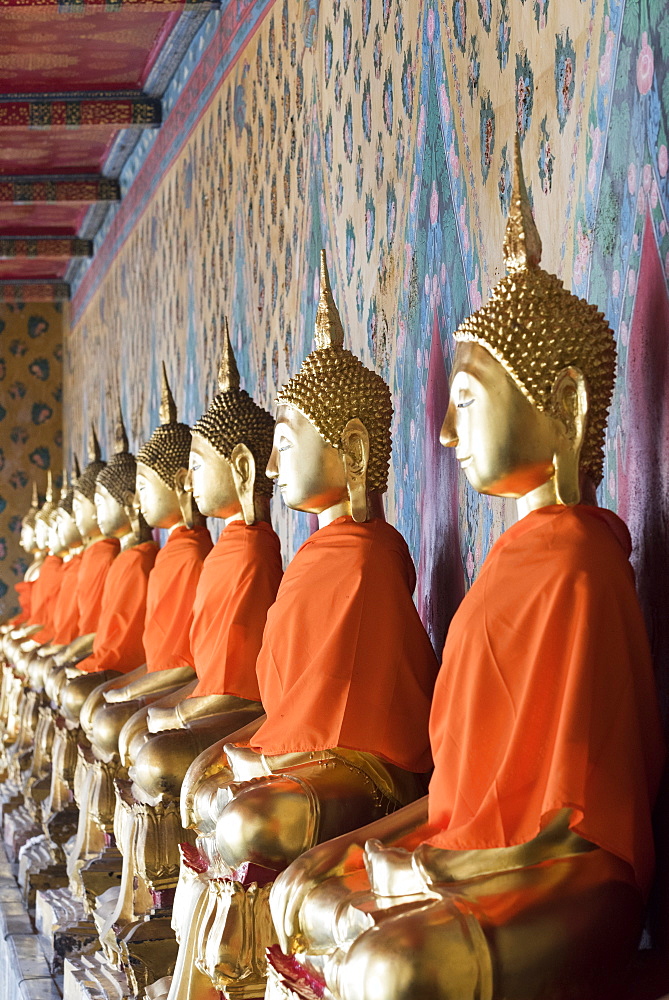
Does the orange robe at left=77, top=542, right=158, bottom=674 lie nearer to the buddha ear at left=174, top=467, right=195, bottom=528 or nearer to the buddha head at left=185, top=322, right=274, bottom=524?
the buddha ear at left=174, top=467, right=195, bottom=528

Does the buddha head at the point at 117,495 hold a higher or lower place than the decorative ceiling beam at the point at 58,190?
lower

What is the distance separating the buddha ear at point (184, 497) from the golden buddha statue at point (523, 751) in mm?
2386

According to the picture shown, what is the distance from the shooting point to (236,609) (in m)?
3.73

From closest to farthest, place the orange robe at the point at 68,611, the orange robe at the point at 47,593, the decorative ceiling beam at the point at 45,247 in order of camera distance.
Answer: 1. the orange robe at the point at 68,611
2. the orange robe at the point at 47,593
3. the decorative ceiling beam at the point at 45,247

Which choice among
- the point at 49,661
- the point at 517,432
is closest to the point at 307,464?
the point at 517,432

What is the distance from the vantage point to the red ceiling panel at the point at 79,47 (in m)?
6.69

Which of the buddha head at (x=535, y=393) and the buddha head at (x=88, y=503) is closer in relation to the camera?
the buddha head at (x=535, y=393)

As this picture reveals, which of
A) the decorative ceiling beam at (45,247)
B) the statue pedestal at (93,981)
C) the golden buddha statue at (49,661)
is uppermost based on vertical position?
the decorative ceiling beam at (45,247)

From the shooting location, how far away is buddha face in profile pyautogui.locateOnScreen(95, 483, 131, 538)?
567 centimetres

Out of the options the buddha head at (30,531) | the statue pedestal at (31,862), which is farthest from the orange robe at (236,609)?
the buddha head at (30,531)

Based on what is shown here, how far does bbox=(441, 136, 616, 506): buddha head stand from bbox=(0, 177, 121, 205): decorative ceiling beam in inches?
316

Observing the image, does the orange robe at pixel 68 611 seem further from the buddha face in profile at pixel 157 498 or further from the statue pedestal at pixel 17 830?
the buddha face in profile at pixel 157 498

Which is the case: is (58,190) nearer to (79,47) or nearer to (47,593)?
(79,47)

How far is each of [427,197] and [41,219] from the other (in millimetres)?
8571
